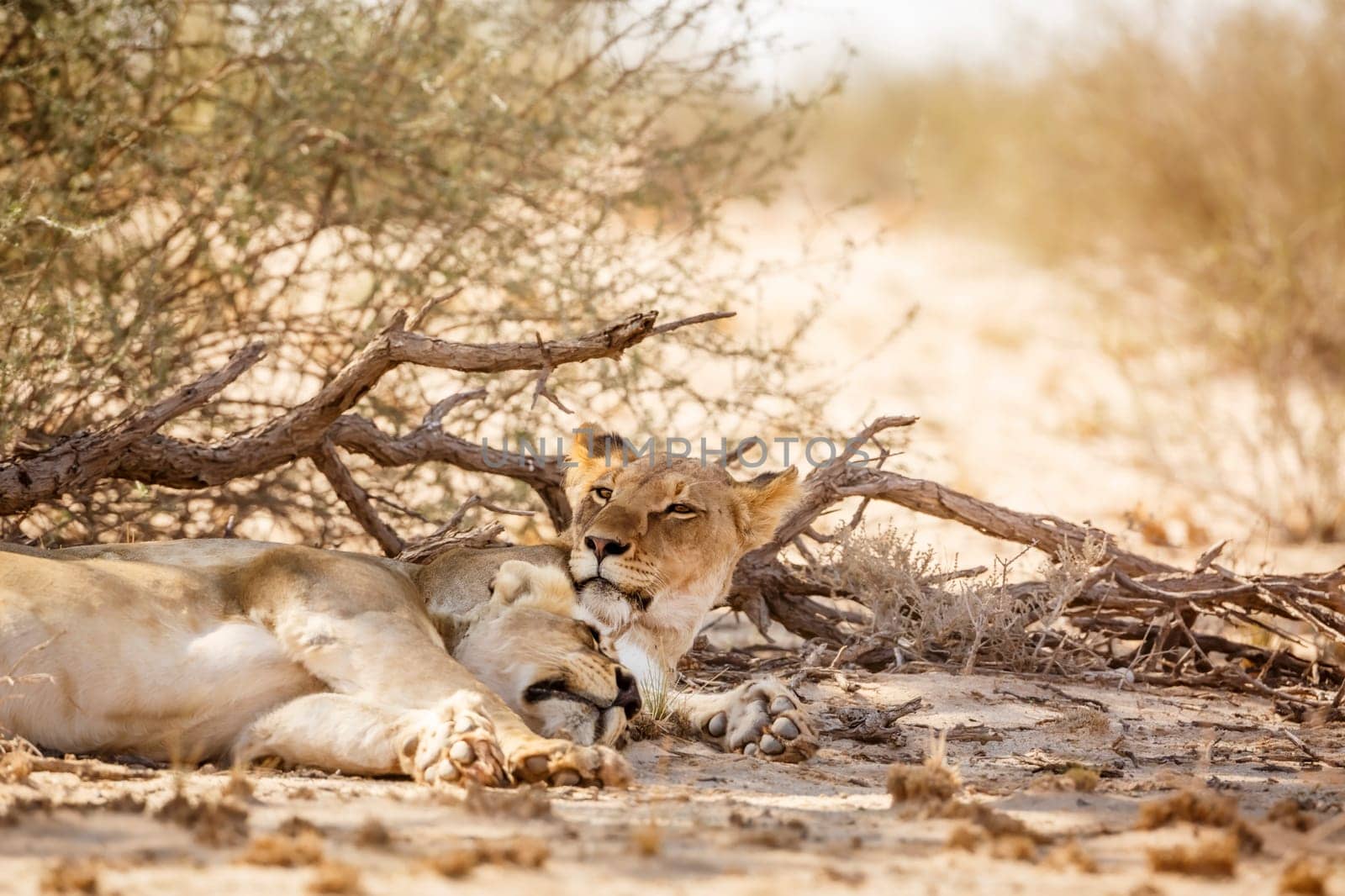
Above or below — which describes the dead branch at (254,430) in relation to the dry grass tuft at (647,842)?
above

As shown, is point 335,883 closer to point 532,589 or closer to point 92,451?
point 532,589

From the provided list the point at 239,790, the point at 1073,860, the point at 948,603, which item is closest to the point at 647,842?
the point at 1073,860

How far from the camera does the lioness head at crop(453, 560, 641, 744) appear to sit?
12.0 feet

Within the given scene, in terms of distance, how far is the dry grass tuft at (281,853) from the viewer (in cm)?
249

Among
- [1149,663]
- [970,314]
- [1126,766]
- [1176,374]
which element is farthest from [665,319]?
[970,314]

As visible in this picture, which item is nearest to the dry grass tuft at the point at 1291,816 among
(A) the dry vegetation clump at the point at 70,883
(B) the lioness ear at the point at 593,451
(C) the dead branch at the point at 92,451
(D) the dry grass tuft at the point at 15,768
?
(B) the lioness ear at the point at 593,451

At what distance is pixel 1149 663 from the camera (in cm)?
531

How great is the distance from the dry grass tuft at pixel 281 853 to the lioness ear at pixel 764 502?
226 cm

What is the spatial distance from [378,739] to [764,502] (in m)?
1.70

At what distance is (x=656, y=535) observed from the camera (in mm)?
4156

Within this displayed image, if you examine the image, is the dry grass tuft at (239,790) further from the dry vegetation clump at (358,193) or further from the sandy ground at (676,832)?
the dry vegetation clump at (358,193)

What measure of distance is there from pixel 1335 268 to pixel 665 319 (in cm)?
746

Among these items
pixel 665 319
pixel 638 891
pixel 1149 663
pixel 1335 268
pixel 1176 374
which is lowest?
pixel 638 891

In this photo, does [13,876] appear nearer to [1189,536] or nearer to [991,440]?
[1189,536]
